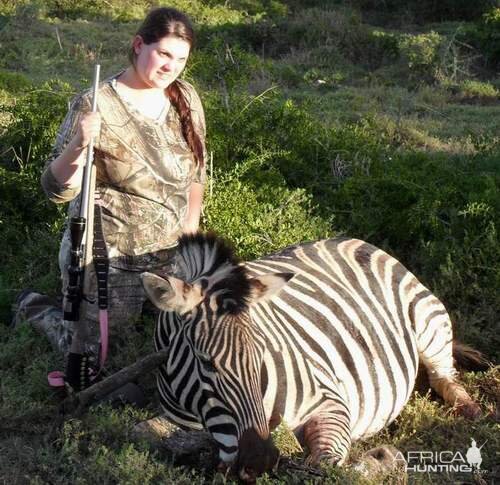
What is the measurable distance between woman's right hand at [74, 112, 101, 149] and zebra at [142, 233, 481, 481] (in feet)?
2.17

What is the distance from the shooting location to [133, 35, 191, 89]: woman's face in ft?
13.3

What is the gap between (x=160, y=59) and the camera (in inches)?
161

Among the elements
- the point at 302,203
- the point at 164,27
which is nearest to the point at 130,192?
the point at 164,27

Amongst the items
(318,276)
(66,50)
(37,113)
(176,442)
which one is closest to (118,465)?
(176,442)

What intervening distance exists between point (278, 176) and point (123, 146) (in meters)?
2.05

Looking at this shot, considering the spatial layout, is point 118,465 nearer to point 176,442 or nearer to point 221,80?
point 176,442

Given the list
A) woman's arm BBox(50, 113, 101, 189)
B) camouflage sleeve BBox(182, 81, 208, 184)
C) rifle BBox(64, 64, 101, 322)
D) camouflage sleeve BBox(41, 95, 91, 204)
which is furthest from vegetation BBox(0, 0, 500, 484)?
woman's arm BBox(50, 113, 101, 189)

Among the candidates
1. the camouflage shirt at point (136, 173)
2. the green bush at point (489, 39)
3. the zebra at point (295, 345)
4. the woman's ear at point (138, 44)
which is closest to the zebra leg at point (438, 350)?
the zebra at point (295, 345)

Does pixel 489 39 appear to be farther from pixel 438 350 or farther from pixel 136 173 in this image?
pixel 136 173

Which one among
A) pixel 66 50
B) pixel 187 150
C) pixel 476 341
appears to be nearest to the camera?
pixel 187 150

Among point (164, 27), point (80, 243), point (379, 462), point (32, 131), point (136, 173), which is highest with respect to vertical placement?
point (164, 27)

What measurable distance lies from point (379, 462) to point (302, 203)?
112 inches

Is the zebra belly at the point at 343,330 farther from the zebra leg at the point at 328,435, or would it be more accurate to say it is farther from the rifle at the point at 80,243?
the rifle at the point at 80,243

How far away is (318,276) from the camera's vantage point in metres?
4.23
